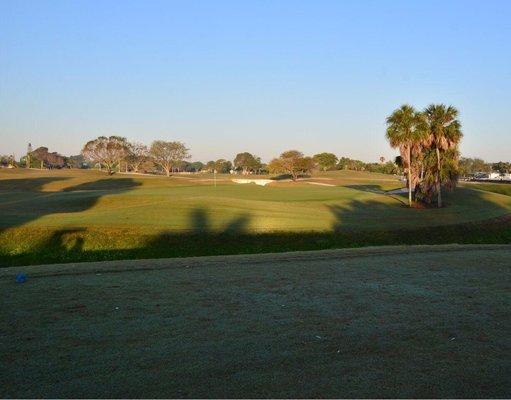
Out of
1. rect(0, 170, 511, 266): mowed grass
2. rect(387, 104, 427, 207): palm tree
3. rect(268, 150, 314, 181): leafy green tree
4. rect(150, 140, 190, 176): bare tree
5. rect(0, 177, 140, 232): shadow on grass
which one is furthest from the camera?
rect(150, 140, 190, 176): bare tree

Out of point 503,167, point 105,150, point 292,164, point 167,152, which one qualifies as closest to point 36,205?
point 292,164

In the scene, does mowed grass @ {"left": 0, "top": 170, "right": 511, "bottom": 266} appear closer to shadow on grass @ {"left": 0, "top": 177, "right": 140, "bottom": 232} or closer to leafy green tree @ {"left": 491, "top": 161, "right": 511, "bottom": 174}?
shadow on grass @ {"left": 0, "top": 177, "right": 140, "bottom": 232}

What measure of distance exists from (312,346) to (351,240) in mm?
24526

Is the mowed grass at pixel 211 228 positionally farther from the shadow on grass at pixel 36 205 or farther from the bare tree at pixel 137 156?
the bare tree at pixel 137 156

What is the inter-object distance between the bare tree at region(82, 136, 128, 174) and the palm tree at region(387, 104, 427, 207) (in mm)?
98731

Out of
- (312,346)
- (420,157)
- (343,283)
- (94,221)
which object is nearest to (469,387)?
(312,346)

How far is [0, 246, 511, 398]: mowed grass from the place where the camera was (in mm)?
6008

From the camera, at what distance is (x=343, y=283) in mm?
12164

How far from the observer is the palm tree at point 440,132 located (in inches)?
2293

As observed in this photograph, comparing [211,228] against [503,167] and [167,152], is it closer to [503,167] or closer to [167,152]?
[167,152]

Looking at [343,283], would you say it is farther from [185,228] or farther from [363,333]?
[185,228]

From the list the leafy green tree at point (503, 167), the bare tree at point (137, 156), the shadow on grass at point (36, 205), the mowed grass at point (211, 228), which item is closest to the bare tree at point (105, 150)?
the bare tree at point (137, 156)

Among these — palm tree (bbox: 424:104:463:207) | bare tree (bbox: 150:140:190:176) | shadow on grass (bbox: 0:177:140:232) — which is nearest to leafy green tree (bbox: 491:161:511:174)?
bare tree (bbox: 150:140:190:176)

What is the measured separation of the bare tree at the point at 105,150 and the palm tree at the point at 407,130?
9873cm
